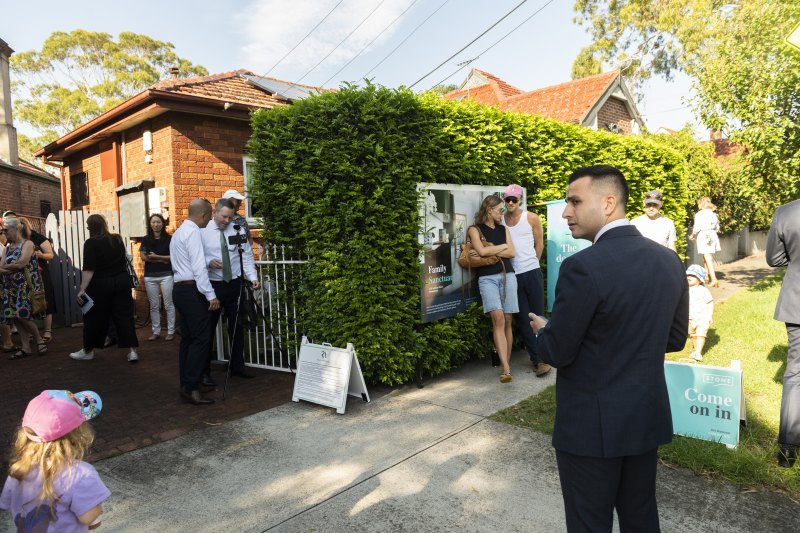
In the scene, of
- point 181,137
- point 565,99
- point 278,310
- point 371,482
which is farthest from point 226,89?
point 565,99

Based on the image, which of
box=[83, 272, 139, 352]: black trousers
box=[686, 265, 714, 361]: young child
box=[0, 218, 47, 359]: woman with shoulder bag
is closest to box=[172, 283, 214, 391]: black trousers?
box=[83, 272, 139, 352]: black trousers

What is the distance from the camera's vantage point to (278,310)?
6020 millimetres

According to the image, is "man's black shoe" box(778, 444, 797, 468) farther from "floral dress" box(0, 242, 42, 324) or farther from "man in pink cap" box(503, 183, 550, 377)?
"floral dress" box(0, 242, 42, 324)

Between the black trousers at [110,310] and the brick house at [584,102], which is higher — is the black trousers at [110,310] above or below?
below

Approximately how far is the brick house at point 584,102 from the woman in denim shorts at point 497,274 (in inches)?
584

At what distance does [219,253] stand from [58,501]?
13.0ft

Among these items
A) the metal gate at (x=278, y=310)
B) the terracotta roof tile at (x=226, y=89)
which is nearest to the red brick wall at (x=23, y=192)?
the terracotta roof tile at (x=226, y=89)

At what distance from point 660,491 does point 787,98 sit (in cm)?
814

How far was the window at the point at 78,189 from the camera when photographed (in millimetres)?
12125

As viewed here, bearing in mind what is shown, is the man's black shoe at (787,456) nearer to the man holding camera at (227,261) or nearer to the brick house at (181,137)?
the man holding camera at (227,261)

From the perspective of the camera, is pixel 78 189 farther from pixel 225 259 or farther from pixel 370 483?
pixel 370 483

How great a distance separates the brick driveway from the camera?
4.54 metres

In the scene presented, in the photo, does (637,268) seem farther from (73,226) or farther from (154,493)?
(73,226)

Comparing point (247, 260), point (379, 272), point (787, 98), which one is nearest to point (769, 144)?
point (787, 98)
